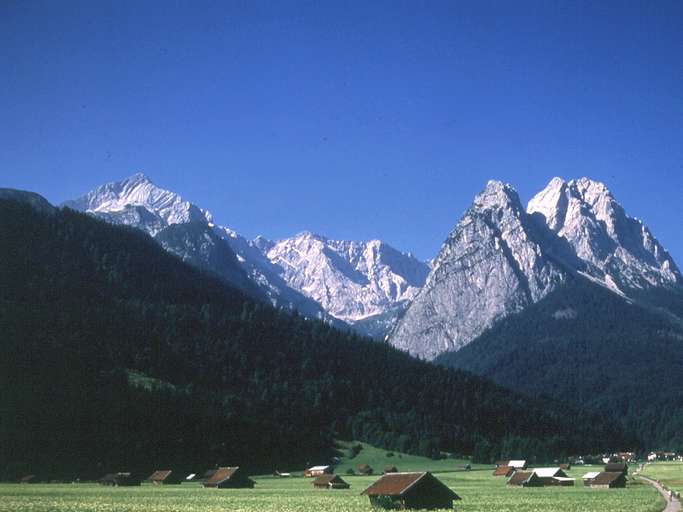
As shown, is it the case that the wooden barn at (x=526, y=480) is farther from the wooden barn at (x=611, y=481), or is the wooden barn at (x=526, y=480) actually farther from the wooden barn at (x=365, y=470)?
the wooden barn at (x=365, y=470)

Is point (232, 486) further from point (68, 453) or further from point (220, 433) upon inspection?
point (220, 433)

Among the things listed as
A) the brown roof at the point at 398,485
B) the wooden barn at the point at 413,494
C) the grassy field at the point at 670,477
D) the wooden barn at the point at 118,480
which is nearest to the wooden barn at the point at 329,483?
the wooden barn at the point at 118,480

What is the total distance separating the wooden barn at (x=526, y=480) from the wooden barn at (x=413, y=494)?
169ft

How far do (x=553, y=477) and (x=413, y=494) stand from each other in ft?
207

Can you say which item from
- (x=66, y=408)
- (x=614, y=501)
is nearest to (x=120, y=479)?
(x=66, y=408)

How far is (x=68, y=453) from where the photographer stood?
141000 mm

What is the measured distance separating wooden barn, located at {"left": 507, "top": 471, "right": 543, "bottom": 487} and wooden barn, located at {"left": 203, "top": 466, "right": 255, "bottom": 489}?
138 ft

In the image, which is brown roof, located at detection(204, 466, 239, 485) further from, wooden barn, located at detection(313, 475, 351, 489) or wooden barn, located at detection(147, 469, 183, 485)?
wooden barn, located at detection(147, 469, 183, 485)

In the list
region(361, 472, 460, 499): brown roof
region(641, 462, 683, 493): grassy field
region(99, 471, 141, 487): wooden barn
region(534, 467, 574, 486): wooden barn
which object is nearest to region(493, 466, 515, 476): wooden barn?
region(641, 462, 683, 493): grassy field

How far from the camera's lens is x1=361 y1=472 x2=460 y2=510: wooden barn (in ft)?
233

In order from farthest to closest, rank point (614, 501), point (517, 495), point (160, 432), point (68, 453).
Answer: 1. point (160, 432)
2. point (68, 453)
3. point (517, 495)
4. point (614, 501)

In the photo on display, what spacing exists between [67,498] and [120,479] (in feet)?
147

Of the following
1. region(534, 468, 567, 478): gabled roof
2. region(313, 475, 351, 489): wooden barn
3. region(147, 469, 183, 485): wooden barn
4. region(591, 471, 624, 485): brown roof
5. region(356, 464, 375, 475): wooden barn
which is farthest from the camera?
region(356, 464, 375, 475): wooden barn

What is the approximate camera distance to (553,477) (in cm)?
→ 12569
